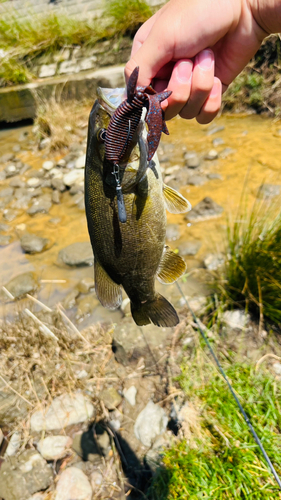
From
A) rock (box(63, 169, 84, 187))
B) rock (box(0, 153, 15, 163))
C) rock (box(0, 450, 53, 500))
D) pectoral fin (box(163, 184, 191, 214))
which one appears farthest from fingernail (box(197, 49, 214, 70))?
rock (box(0, 153, 15, 163))

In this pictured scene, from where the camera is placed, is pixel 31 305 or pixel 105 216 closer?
pixel 105 216

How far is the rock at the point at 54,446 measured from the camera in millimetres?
3057

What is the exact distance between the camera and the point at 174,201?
173 cm

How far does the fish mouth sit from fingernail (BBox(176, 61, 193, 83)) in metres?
0.37

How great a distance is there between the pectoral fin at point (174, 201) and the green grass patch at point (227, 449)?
178cm

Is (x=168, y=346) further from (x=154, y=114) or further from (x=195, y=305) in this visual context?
(x=154, y=114)

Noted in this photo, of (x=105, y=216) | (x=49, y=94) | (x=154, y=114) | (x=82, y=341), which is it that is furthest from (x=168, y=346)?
(x=49, y=94)

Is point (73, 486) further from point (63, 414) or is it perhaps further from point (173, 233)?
point (173, 233)

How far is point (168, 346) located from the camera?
343 centimetres

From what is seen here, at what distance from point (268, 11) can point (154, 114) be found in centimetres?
118

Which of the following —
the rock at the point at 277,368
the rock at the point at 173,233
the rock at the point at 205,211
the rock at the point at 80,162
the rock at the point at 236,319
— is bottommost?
the rock at the point at 173,233

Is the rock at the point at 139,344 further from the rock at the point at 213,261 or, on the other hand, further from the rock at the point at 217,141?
the rock at the point at 217,141

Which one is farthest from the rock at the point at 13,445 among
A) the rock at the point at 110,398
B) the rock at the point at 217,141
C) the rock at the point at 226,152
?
the rock at the point at 217,141

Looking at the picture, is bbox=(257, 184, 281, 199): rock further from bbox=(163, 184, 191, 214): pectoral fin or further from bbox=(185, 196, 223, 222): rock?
bbox=(163, 184, 191, 214): pectoral fin
